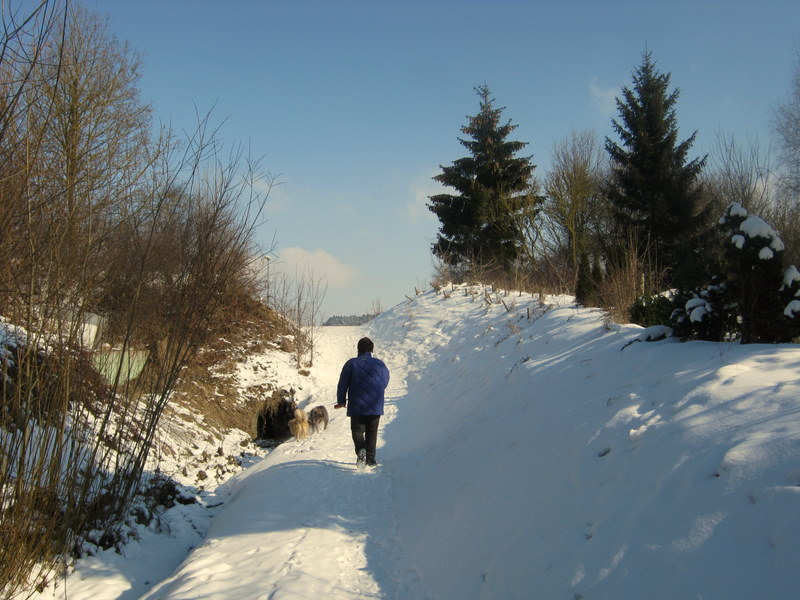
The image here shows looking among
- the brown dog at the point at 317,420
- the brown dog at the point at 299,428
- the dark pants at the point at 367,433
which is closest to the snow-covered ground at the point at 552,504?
the dark pants at the point at 367,433

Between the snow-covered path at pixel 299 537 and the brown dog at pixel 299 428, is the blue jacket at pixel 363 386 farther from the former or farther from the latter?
the brown dog at pixel 299 428

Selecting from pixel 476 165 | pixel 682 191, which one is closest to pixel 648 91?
pixel 682 191

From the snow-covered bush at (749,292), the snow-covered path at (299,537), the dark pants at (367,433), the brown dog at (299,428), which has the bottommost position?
the snow-covered path at (299,537)

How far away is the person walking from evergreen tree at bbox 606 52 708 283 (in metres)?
18.2

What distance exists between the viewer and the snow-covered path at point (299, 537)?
392 centimetres

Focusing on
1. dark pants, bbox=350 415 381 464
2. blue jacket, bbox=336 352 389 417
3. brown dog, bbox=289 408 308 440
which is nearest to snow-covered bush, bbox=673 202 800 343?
blue jacket, bbox=336 352 389 417

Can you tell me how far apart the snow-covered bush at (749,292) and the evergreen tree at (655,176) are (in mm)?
17269

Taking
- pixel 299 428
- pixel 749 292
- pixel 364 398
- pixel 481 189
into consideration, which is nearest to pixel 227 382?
pixel 299 428

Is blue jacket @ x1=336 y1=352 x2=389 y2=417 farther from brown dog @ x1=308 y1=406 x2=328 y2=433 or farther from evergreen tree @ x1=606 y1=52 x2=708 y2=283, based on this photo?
evergreen tree @ x1=606 y1=52 x2=708 y2=283

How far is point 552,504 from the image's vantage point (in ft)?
12.7

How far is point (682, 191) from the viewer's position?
895 inches

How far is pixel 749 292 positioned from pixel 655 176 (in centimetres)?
2061

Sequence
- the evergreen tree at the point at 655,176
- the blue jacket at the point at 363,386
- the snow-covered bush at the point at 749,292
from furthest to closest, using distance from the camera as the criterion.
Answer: the evergreen tree at the point at 655,176, the blue jacket at the point at 363,386, the snow-covered bush at the point at 749,292

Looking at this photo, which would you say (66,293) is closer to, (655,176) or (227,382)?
(227,382)
